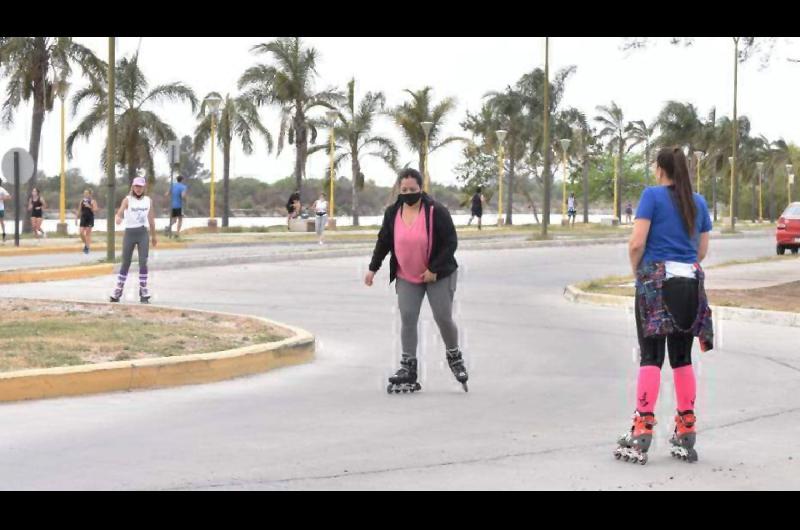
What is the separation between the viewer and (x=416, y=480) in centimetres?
662

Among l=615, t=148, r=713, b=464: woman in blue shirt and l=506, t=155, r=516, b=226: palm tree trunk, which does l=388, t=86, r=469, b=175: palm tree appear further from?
l=615, t=148, r=713, b=464: woman in blue shirt

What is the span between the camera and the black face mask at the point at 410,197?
385 inches

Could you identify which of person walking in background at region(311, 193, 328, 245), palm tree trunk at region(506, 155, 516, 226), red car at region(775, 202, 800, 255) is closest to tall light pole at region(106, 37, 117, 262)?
person walking in background at region(311, 193, 328, 245)

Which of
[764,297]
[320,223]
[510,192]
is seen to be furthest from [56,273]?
[510,192]

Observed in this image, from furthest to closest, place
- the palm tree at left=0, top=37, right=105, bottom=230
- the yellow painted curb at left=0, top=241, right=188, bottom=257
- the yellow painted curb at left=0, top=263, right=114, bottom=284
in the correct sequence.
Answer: the palm tree at left=0, top=37, right=105, bottom=230
the yellow painted curb at left=0, top=241, right=188, bottom=257
the yellow painted curb at left=0, top=263, right=114, bottom=284

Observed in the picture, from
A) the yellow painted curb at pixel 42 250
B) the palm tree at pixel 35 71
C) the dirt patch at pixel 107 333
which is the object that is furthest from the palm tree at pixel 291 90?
the dirt patch at pixel 107 333

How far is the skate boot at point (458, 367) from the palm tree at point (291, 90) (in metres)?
47.5

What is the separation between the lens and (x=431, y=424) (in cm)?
848

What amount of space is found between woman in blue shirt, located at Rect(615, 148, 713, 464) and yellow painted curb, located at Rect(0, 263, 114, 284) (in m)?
16.0

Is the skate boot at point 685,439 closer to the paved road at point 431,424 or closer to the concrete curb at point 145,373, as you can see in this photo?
the paved road at point 431,424

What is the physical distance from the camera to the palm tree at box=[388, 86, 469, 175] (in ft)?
214
